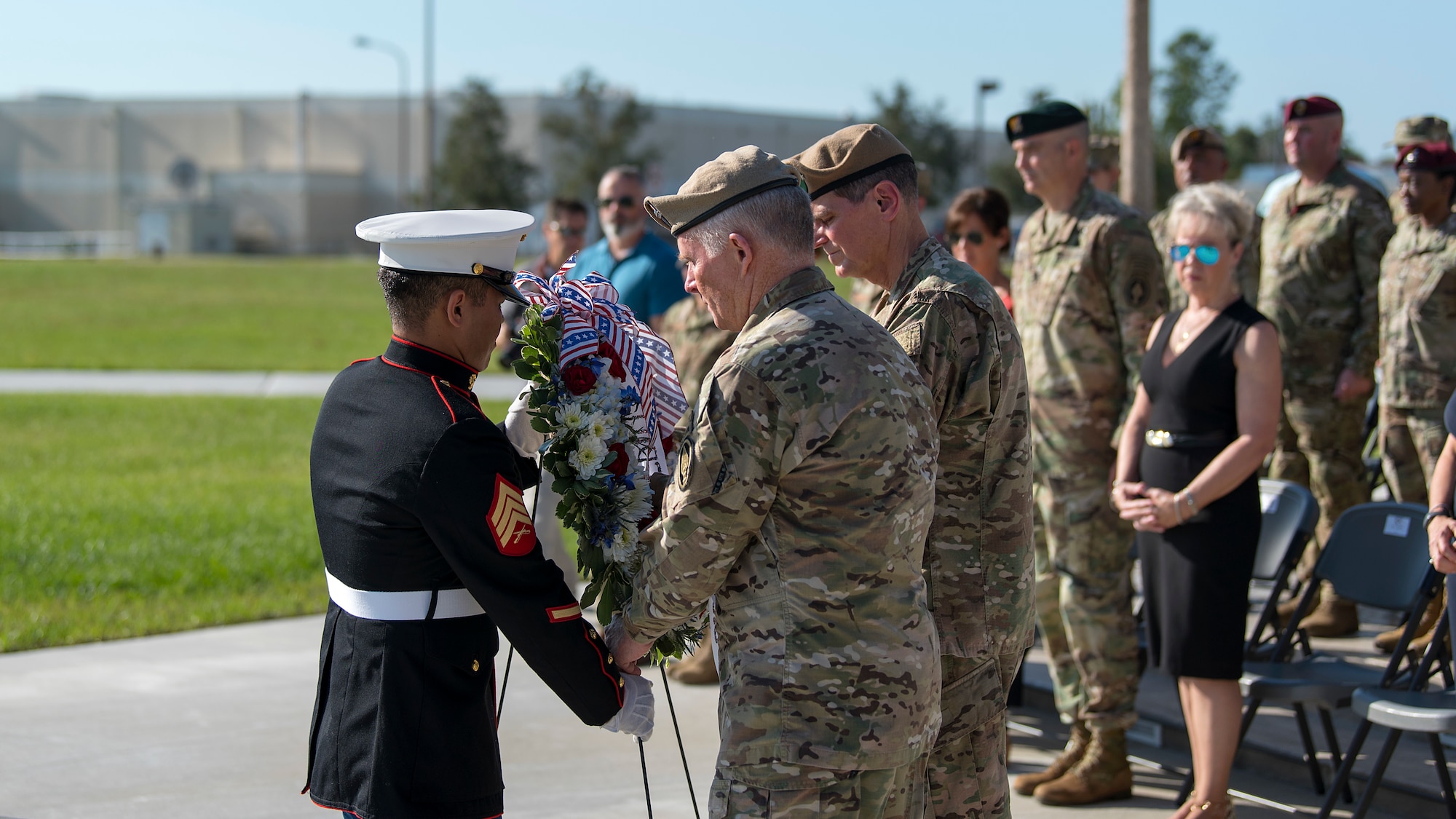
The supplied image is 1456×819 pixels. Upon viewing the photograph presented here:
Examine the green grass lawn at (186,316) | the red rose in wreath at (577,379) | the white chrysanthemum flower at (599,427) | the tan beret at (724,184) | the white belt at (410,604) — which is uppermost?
the tan beret at (724,184)

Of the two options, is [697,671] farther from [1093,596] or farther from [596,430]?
[596,430]

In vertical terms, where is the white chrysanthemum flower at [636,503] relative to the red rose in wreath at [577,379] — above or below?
below

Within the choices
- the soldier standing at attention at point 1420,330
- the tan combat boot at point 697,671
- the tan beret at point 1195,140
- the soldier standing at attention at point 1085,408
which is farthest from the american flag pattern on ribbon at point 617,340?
the tan beret at point 1195,140

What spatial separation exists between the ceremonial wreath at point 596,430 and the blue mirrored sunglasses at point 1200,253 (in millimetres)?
2178

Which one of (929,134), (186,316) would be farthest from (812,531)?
(929,134)

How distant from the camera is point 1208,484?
13.9ft

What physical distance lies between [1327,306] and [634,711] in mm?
5359

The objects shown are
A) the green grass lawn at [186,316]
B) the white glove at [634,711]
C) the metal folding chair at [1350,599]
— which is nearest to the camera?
the white glove at [634,711]

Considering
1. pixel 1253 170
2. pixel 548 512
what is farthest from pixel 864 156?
pixel 1253 170

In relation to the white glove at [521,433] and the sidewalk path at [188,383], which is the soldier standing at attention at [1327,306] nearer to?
the white glove at [521,433]

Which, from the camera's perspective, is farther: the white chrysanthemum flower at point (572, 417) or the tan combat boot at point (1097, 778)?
the tan combat boot at point (1097, 778)

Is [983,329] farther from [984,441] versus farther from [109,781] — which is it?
[109,781]

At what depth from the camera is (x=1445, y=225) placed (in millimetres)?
6516

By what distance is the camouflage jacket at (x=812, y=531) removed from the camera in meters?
2.40
